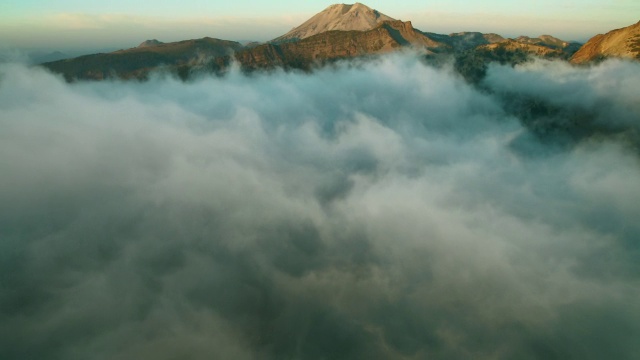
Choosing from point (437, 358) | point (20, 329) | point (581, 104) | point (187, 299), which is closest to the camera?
point (437, 358)

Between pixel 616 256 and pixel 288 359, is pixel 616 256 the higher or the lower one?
the higher one

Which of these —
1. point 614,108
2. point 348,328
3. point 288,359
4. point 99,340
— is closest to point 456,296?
Answer: point 348,328

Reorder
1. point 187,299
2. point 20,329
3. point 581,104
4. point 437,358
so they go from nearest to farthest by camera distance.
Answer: point 437,358
point 20,329
point 187,299
point 581,104

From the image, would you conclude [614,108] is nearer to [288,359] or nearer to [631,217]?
[631,217]

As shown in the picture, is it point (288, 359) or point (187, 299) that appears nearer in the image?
point (288, 359)

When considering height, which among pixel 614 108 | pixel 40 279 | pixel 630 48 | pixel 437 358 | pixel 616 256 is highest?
pixel 630 48

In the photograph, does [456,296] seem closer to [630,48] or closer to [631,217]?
[631,217]
